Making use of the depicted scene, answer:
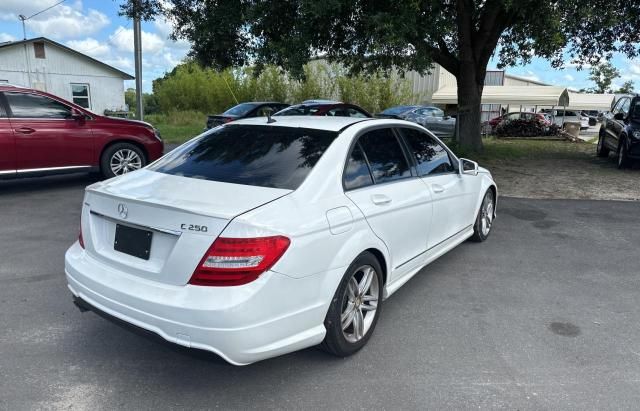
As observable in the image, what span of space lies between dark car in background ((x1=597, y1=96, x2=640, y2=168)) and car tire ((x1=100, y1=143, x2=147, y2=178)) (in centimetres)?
1007

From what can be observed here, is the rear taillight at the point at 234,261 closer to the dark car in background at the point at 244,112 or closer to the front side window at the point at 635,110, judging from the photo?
the front side window at the point at 635,110

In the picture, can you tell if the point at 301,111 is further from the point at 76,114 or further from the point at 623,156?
the point at 623,156

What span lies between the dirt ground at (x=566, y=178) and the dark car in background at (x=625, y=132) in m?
0.37

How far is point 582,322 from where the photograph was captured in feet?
12.5

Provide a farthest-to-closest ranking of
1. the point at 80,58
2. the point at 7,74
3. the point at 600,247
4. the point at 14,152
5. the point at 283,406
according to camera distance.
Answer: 1. the point at 80,58
2. the point at 7,74
3. the point at 14,152
4. the point at 600,247
5. the point at 283,406

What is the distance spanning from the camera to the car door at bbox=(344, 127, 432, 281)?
3.33m

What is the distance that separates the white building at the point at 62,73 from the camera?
24.4 metres

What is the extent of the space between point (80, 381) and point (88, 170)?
6214mm

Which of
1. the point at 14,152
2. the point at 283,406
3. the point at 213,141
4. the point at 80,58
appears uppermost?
the point at 80,58

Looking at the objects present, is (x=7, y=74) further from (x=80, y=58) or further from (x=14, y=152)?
(x=14, y=152)

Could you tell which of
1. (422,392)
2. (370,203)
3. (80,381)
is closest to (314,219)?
(370,203)

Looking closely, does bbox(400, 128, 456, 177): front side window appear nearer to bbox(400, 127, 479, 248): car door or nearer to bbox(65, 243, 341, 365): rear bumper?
bbox(400, 127, 479, 248): car door

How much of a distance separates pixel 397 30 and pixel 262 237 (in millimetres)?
6164

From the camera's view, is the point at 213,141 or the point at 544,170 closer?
the point at 213,141
